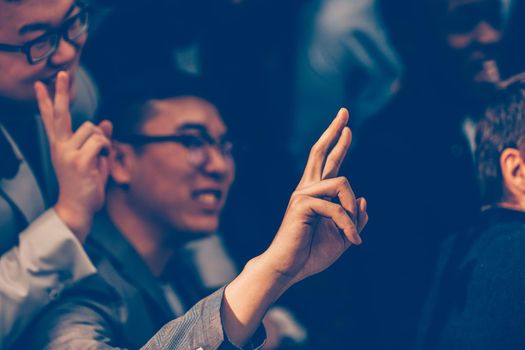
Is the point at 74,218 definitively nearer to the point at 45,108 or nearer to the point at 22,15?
the point at 45,108

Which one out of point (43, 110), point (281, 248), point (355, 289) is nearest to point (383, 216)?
point (355, 289)

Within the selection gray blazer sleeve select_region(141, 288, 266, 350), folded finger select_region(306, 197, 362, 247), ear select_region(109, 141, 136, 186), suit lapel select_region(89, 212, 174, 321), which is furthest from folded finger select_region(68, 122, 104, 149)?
folded finger select_region(306, 197, 362, 247)

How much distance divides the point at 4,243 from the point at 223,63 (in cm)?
100

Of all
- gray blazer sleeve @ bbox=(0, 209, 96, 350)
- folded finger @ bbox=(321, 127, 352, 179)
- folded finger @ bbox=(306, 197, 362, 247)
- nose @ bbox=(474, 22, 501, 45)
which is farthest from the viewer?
nose @ bbox=(474, 22, 501, 45)

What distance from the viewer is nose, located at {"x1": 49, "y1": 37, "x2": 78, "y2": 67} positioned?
9.80 feet

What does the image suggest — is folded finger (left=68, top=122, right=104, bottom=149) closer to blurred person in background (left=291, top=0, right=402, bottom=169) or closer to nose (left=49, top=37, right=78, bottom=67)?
nose (left=49, top=37, right=78, bottom=67)

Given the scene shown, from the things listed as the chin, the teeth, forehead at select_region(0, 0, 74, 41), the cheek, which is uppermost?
forehead at select_region(0, 0, 74, 41)

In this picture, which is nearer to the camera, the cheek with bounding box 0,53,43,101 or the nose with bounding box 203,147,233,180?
the cheek with bounding box 0,53,43,101

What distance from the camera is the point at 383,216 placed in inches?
125

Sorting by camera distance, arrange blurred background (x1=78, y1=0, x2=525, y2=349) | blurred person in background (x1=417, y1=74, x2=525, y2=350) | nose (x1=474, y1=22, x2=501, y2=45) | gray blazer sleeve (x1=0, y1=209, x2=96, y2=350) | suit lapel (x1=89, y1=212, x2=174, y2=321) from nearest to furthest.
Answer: blurred person in background (x1=417, y1=74, x2=525, y2=350), gray blazer sleeve (x1=0, y1=209, x2=96, y2=350), suit lapel (x1=89, y1=212, x2=174, y2=321), blurred background (x1=78, y1=0, x2=525, y2=349), nose (x1=474, y1=22, x2=501, y2=45)

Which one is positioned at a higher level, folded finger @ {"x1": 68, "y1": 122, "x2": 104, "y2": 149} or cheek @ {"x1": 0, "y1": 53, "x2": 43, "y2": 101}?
cheek @ {"x1": 0, "y1": 53, "x2": 43, "y2": 101}

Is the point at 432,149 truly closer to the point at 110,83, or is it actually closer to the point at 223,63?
the point at 223,63

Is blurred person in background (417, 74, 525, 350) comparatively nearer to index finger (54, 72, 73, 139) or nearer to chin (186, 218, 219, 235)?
chin (186, 218, 219, 235)

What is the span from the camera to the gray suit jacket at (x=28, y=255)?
8.85 ft
